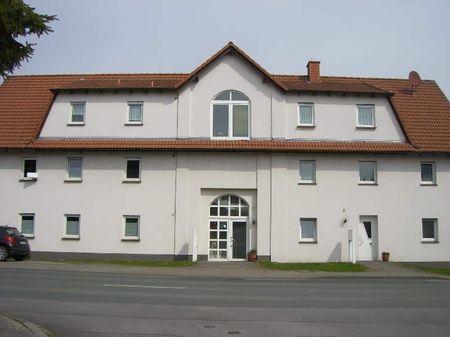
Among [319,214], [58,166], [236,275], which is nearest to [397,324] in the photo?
[236,275]

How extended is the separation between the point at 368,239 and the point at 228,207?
7.56 m

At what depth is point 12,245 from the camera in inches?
993

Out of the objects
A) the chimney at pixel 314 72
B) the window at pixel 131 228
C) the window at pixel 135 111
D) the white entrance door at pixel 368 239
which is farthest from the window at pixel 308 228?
the window at pixel 135 111

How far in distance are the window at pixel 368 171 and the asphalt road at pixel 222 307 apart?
11.4 m

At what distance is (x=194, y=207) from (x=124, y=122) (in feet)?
19.7

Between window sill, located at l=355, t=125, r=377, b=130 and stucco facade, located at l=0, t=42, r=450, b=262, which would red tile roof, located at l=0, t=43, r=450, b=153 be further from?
window sill, located at l=355, t=125, r=377, b=130

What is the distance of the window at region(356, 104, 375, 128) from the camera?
3019cm

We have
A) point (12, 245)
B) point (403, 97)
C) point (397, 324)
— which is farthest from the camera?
point (403, 97)

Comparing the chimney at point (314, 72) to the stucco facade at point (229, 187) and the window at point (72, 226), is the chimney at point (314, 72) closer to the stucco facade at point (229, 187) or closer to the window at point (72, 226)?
the stucco facade at point (229, 187)

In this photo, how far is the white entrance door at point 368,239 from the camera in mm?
29234

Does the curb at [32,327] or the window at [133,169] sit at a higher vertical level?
the window at [133,169]

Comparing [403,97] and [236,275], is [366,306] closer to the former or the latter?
[236,275]

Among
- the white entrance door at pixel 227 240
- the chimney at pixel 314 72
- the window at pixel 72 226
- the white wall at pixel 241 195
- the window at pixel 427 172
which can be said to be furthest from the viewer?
the chimney at pixel 314 72

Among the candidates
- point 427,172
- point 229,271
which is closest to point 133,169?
point 229,271
